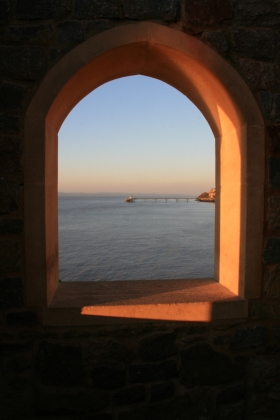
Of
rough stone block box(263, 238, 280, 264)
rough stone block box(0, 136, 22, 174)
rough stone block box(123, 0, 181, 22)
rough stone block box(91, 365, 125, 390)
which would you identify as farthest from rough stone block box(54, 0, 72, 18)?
rough stone block box(91, 365, 125, 390)

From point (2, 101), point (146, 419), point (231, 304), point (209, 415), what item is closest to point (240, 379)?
point (209, 415)

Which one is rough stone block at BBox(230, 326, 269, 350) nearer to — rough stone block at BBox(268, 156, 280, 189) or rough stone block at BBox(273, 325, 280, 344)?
rough stone block at BBox(273, 325, 280, 344)

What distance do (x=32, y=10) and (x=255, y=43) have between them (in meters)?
1.37

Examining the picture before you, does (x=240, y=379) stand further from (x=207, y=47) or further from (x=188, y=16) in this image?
(x=188, y=16)

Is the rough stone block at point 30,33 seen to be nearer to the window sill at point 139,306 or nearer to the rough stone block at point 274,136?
the rough stone block at point 274,136

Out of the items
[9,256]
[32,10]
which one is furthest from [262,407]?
[32,10]

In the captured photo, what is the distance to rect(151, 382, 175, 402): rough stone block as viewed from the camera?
88.1 inches

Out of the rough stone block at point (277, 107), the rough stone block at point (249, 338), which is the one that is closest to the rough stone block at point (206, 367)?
the rough stone block at point (249, 338)

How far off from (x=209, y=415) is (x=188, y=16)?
8.29 feet

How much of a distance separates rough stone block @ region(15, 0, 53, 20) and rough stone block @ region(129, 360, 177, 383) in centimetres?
220

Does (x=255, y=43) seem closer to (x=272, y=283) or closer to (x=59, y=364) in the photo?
(x=272, y=283)

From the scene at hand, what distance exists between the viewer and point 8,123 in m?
2.09

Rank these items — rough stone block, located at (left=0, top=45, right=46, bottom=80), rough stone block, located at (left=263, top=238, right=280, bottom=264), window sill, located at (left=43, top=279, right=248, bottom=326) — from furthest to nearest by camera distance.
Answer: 1. rough stone block, located at (left=263, top=238, right=280, bottom=264)
2. window sill, located at (left=43, top=279, right=248, bottom=326)
3. rough stone block, located at (left=0, top=45, right=46, bottom=80)

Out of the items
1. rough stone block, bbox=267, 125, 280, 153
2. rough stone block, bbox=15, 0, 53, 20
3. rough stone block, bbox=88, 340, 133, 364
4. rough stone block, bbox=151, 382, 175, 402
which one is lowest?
rough stone block, bbox=151, 382, 175, 402
